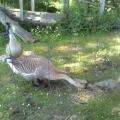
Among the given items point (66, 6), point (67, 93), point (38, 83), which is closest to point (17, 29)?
point (66, 6)

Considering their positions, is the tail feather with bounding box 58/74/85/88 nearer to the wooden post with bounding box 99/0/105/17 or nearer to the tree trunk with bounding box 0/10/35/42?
the tree trunk with bounding box 0/10/35/42

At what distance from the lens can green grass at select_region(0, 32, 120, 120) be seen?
14.3 ft

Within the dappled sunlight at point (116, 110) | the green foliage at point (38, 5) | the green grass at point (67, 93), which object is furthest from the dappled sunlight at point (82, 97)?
the green foliage at point (38, 5)

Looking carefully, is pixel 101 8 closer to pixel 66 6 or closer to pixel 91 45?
pixel 66 6

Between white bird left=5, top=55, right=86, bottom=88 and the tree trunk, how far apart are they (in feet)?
5.83

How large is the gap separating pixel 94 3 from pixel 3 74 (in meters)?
2.67

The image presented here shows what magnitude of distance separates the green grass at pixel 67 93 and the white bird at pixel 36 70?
153mm

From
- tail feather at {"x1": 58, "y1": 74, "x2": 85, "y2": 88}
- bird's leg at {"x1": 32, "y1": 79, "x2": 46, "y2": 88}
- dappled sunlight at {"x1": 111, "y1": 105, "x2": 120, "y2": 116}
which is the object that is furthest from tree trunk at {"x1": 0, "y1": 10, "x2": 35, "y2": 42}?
dappled sunlight at {"x1": 111, "y1": 105, "x2": 120, "y2": 116}

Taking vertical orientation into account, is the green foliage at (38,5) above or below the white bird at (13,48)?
above

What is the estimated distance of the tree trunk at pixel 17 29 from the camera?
6648 millimetres

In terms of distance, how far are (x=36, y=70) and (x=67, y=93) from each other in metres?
0.47

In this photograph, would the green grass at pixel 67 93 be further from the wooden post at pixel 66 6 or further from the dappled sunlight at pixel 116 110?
the wooden post at pixel 66 6

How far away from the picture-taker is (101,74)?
5.30 meters

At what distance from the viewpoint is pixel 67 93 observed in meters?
4.77
